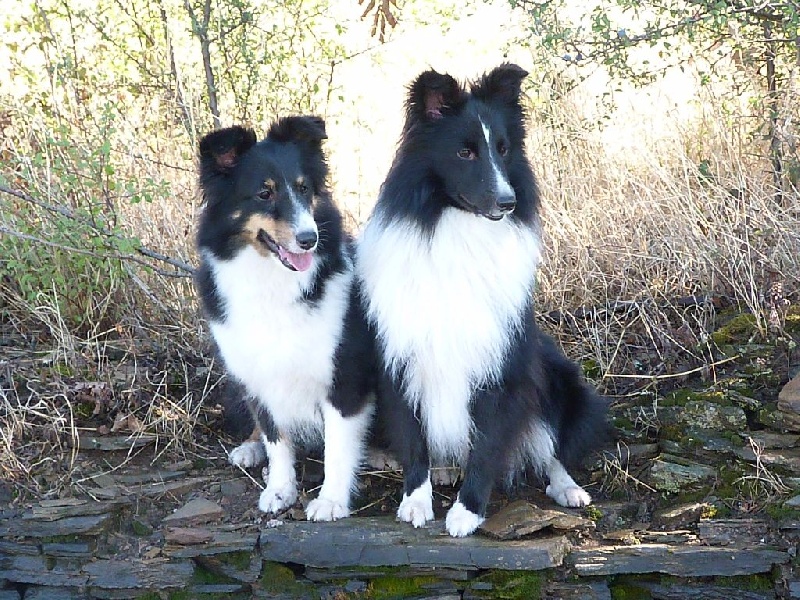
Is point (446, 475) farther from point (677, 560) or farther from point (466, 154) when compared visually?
point (466, 154)

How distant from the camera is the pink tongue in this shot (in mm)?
3672

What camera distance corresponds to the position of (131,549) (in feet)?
13.6

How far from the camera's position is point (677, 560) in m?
3.65

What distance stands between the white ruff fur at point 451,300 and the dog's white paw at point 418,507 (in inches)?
12.7

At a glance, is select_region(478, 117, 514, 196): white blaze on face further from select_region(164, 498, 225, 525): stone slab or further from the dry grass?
select_region(164, 498, 225, 525): stone slab

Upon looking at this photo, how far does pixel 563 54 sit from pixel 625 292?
162 centimetres

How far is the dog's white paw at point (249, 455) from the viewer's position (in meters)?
4.55

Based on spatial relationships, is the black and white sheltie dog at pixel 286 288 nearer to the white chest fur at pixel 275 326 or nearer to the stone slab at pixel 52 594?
the white chest fur at pixel 275 326

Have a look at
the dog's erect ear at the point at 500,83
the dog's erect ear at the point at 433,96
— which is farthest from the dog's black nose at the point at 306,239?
the dog's erect ear at the point at 500,83

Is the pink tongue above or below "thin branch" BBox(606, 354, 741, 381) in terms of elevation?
above

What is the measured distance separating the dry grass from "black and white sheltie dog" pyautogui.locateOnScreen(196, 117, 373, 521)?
1062 millimetres

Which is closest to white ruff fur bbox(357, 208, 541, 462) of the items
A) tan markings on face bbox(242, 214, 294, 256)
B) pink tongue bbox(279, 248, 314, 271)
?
pink tongue bbox(279, 248, 314, 271)

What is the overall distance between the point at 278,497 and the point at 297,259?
116 centimetres

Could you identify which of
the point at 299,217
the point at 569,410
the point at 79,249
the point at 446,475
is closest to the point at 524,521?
the point at 446,475
